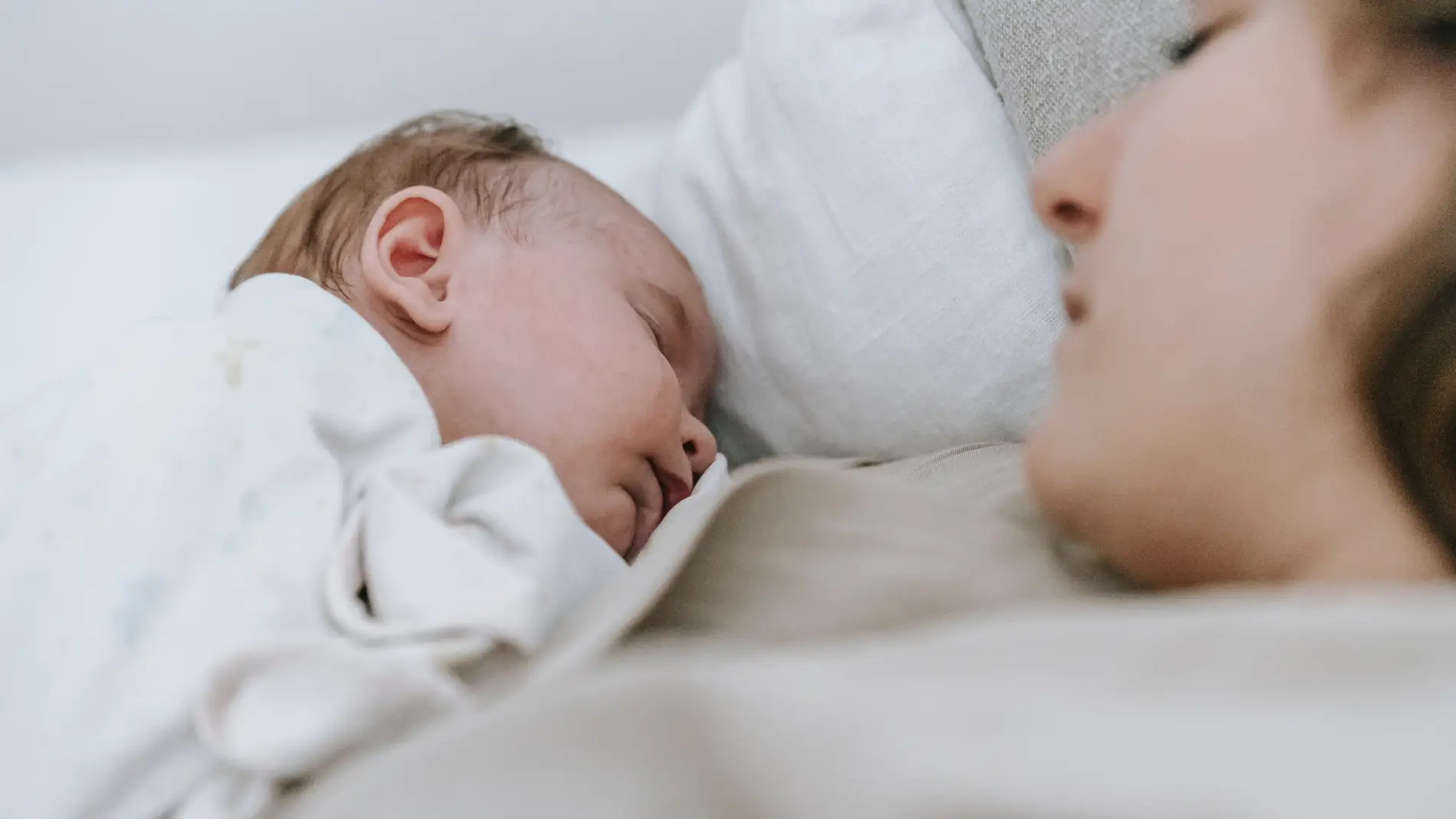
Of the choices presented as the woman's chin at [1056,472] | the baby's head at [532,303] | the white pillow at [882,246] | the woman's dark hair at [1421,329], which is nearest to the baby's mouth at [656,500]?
the baby's head at [532,303]

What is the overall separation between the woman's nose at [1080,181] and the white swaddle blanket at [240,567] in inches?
12.1

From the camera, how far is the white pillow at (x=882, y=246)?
0.77 m

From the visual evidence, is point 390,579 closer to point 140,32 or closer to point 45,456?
point 45,456

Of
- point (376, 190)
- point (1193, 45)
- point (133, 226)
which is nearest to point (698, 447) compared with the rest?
point (376, 190)

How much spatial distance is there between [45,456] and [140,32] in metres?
0.71

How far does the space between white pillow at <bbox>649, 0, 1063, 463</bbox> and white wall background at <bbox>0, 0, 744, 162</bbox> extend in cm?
34

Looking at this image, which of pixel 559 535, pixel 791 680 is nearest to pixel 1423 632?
pixel 791 680

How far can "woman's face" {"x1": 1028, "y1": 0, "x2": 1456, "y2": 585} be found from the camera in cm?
38

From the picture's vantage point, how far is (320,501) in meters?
0.54

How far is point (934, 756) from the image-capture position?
1.02 feet

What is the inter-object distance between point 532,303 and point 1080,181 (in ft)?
1.27

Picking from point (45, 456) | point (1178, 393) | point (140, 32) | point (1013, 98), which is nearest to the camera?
point (1178, 393)

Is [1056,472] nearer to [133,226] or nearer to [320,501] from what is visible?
[320,501]

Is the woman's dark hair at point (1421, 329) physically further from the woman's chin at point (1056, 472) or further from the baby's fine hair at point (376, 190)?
the baby's fine hair at point (376, 190)
